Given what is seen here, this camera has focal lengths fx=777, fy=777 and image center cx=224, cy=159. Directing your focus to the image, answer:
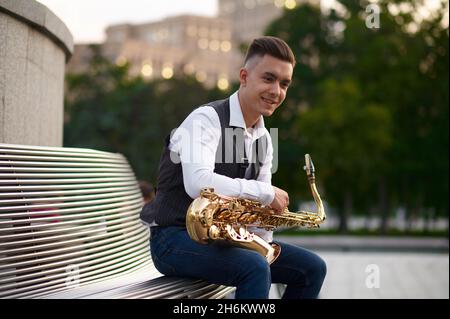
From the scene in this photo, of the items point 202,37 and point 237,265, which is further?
point 202,37

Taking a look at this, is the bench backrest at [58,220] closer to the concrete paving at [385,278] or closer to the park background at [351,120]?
the concrete paving at [385,278]

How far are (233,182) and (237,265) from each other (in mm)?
Answer: 476

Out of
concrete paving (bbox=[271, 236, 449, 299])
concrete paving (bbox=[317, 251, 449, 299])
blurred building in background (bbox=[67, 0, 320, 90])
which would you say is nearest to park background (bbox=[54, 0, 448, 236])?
concrete paving (bbox=[271, 236, 449, 299])

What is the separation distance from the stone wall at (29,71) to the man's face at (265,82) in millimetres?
1930

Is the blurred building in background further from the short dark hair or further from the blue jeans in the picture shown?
the blue jeans

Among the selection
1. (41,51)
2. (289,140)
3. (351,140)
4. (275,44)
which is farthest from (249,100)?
(289,140)

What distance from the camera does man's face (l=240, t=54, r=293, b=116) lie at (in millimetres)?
4391

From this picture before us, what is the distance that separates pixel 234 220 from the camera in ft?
13.8

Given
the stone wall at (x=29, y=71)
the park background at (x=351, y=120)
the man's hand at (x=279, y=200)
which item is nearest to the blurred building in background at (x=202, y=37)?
the park background at (x=351, y=120)

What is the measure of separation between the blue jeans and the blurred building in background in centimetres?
11067

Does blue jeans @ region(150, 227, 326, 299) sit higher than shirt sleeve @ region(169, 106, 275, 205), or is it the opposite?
shirt sleeve @ region(169, 106, 275, 205)

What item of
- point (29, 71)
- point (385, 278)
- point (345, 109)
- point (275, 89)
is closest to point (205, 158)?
point (275, 89)

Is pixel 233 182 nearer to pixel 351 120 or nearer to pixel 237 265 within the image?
pixel 237 265

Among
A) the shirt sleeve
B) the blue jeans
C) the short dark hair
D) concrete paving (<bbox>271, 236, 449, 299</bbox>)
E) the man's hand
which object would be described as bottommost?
concrete paving (<bbox>271, 236, 449, 299</bbox>)
